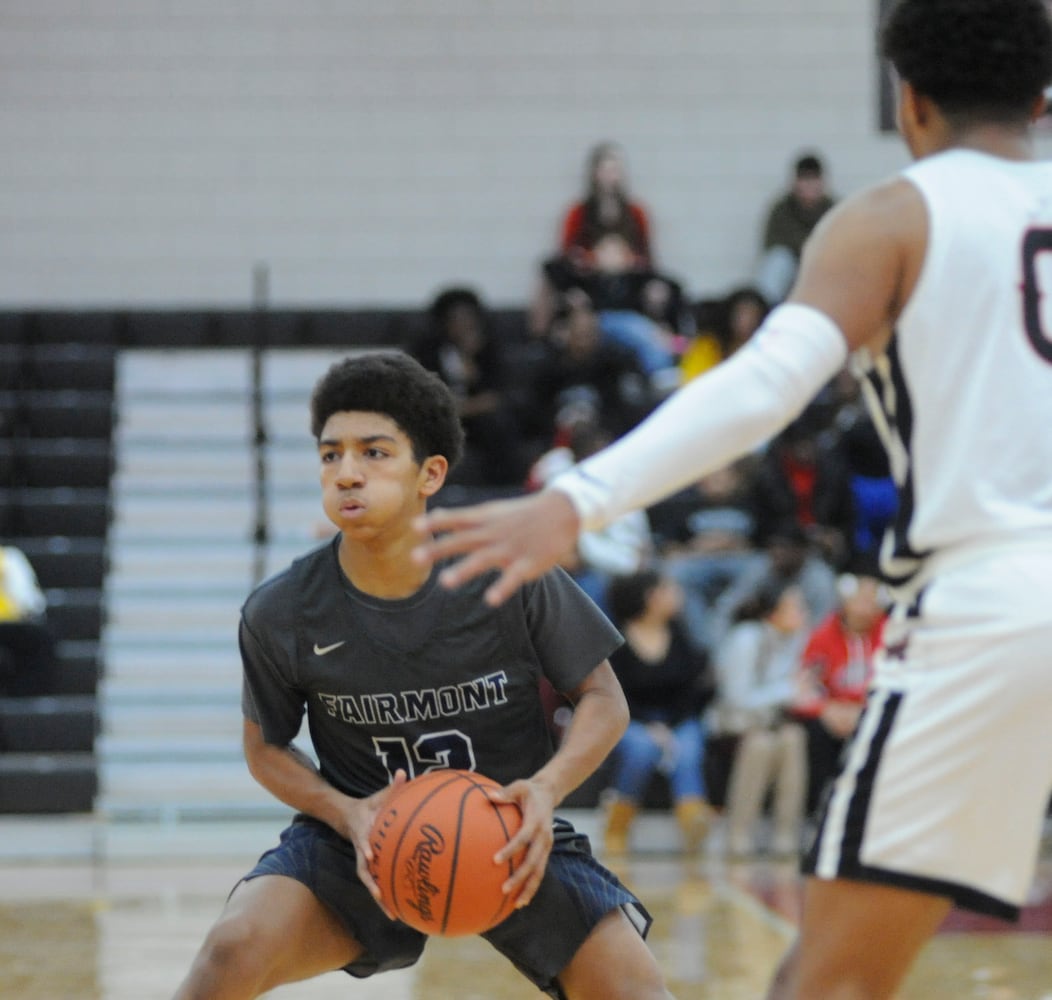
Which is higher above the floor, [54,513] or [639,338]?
[639,338]

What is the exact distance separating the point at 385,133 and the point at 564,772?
32.4 ft

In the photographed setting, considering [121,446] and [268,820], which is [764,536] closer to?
[268,820]

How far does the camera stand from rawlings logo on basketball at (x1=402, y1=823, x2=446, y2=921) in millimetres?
3119

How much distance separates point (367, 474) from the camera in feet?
11.2

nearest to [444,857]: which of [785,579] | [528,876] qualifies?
[528,876]

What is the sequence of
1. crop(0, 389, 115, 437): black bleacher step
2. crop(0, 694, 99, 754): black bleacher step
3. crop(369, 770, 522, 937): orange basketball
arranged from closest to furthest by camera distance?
crop(369, 770, 522, 937): orange basketball, crop(0, 694, 99, 754): black bleacher step, crop(0, 389, 115, 437): black bleacher step

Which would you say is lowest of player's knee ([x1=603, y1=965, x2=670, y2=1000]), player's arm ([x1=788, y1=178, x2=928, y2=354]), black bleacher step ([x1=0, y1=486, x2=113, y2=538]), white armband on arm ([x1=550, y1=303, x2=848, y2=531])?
black bleacher step ([x1=0, y1=486, x2=113, y2=538])

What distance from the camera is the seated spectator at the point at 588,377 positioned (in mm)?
10570

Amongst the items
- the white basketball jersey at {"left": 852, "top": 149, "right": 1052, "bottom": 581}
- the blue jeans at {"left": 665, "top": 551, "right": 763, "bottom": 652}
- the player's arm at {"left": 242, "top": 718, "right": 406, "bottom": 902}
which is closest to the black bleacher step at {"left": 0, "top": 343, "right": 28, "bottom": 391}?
the blue jeans at {"left": 665, "top": 551, "right": 763, "bottom": 652}

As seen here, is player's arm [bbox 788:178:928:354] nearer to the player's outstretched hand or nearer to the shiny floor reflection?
the player's outstretched hand

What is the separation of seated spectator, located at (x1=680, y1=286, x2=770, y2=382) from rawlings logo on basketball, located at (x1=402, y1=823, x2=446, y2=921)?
7.83 metres

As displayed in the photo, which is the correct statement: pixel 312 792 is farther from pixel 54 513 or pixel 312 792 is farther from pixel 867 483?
pixel 54 513

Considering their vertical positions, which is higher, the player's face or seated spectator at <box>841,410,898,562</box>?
the player's face

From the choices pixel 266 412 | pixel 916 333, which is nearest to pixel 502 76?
pixel 266 412
